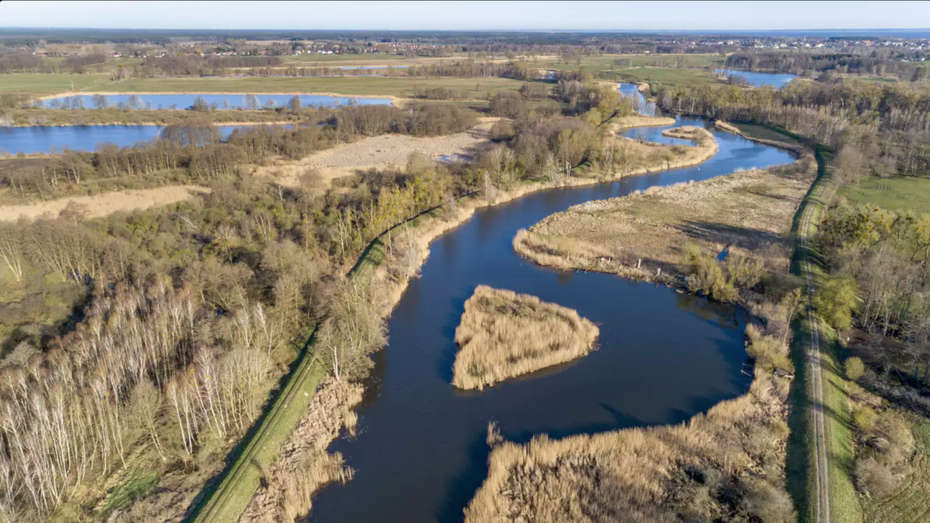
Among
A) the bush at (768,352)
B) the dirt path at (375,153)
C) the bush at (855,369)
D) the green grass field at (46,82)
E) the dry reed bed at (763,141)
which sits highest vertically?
the green grass field at (46,82)

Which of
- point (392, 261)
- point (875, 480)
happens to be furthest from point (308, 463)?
point (875, 480)

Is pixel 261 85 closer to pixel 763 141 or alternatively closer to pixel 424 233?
pixel 424 233

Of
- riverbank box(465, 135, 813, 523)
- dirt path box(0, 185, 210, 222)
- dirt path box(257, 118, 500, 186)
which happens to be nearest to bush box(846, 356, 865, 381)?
riverbank box(465, 135, 813, 523)

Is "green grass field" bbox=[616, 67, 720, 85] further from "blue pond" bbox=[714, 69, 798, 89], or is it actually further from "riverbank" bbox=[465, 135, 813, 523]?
"riverbank" bbox=[465, 135, 813, 523]

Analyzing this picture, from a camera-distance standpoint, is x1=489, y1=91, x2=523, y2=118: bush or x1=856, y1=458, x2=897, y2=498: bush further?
x1=489, y1=91, x2=523, y2=118: bush

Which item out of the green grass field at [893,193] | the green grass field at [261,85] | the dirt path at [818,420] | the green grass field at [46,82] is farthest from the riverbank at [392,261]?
the green grass field at [46,82]

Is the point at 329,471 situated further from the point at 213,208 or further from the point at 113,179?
the point at 113,179

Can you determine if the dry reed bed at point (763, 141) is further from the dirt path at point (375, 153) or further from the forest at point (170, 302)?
the forest at point (170, 302)
